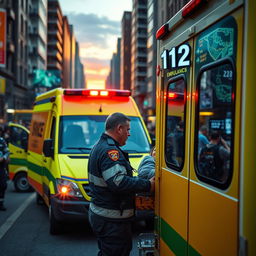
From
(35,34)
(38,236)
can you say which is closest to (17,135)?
(38,236)

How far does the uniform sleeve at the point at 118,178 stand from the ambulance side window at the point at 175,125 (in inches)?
13.2

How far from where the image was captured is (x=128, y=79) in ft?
474

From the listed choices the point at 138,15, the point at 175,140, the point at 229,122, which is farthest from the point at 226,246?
the point at 138,15

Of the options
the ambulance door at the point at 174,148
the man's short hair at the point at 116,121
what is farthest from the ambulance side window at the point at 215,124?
the man's short hair at the point at 116,121

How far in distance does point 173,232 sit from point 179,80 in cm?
117

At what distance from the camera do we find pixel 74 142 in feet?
25.2

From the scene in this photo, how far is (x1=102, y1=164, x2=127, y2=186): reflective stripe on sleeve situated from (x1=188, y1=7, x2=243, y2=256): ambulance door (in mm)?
806

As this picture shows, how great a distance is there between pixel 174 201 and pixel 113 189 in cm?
57

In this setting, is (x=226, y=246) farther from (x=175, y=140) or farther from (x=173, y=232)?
(x=175, y=140)

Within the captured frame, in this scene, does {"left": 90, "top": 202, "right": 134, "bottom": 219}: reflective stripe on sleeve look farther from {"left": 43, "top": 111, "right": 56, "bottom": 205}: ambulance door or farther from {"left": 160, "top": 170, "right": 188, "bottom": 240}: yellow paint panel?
{"left": 43, "top": 111, "right": 56, "bottom": 205}: ambulance door

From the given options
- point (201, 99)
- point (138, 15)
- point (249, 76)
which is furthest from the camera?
point (138, 15)

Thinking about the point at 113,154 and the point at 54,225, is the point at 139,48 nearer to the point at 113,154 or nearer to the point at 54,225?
the point at 54,225

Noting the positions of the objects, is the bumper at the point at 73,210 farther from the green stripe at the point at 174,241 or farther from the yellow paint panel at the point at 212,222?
the yellow paint panel at the point at 212,222

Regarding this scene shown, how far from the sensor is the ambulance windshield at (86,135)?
7637 millimetres
